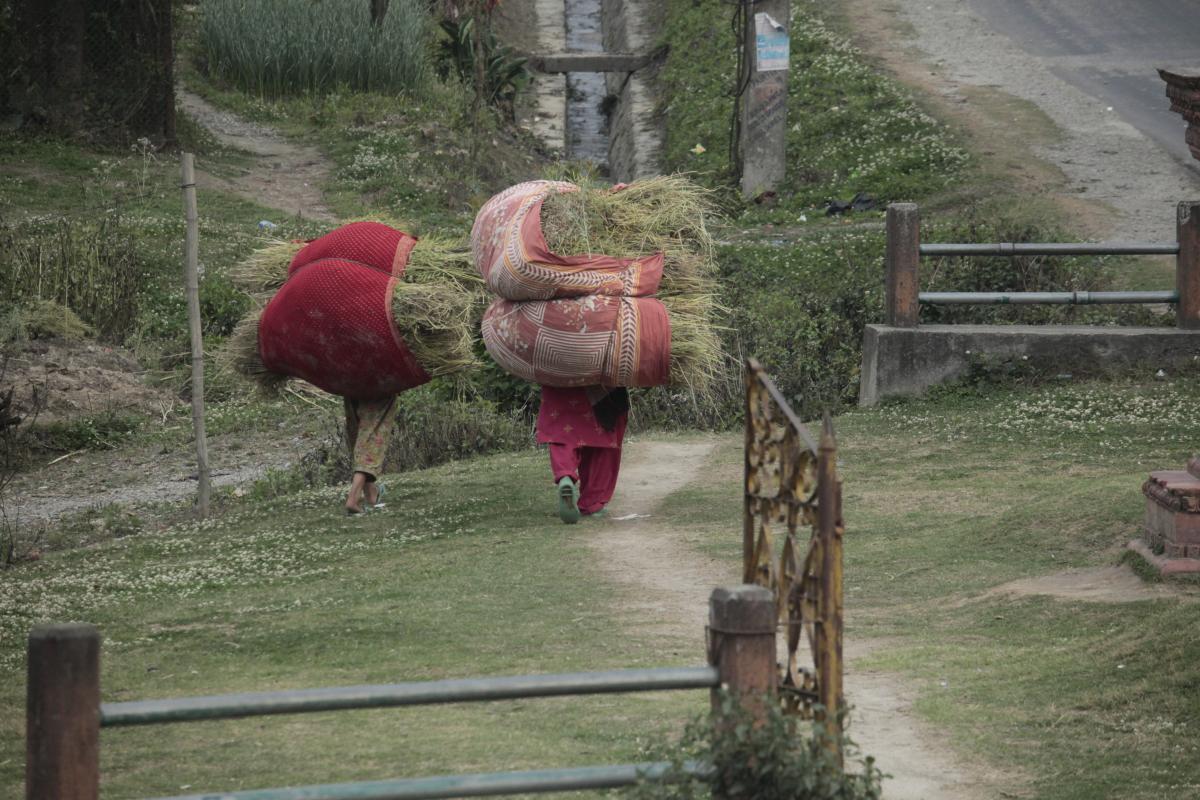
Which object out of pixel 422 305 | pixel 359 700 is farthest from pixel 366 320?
pixel 359 700

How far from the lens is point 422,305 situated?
9.16 m

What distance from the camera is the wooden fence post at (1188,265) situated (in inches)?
462

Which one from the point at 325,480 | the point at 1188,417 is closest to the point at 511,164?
the point at 325,480

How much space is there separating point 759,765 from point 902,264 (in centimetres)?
871

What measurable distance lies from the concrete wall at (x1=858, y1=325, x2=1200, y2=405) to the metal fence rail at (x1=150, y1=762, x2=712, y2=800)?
8726 millimetres

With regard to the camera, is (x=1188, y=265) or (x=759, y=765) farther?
(x=1188, y=265)

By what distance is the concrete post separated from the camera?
20.4 m

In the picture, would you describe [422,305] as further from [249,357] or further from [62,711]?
[62,711]

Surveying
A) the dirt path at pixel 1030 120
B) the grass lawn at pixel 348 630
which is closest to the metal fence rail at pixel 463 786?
the grass lawn at pixel 348 630

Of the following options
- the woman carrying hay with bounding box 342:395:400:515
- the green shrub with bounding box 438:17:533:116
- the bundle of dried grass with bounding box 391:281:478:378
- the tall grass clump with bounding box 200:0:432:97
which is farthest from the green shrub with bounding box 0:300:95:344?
the green shrub with bounding box 438:17:533:116

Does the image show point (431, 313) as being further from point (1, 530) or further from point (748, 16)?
point (748, 16)

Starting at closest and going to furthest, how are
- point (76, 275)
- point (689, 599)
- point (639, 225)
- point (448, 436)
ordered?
point (689, 599) → point (639, 225) → point (448, 436) → point (76, 275)

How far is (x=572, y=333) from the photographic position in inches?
346

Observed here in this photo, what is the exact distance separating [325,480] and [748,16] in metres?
11.3
